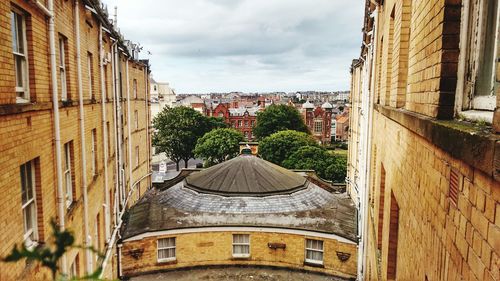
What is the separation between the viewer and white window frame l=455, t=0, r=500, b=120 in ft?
7.95

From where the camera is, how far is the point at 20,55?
19.2 feet

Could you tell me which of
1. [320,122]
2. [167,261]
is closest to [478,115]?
[167,261]

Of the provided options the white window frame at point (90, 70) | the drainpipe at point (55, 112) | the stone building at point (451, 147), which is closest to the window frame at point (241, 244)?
the white window frame at point (90, 70)

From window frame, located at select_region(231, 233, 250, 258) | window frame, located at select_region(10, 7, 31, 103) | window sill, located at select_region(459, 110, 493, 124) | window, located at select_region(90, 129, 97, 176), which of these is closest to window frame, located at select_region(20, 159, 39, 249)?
window frame, located at select_region(10, 7, 31, 103)

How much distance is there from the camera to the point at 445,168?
270 centimetres

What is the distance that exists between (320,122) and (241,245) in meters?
68.6

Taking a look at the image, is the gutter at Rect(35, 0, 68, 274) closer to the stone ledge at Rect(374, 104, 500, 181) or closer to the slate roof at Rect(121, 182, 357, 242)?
the stone ledge at Rect(374, 104, 500, 181)

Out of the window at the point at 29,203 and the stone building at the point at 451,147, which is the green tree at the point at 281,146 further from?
the stone building at the point at 451,147

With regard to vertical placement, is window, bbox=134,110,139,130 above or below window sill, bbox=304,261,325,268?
above

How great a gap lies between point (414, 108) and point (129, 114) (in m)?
17.4

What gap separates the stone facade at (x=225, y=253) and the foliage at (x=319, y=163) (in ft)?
72.5

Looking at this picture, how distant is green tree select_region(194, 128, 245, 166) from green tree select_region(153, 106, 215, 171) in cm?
250

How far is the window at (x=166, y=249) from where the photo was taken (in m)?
16.9

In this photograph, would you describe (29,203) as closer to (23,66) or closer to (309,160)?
(23,66)
